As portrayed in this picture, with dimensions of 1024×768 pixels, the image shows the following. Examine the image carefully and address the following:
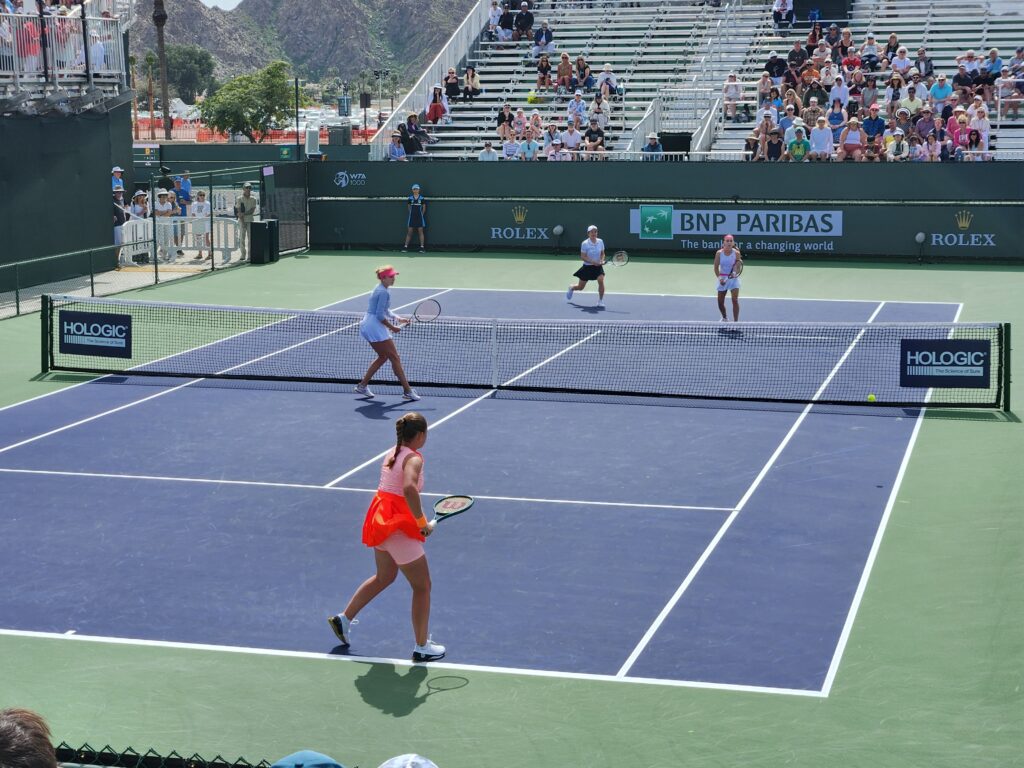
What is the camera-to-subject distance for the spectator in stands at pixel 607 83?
39094 millimetres

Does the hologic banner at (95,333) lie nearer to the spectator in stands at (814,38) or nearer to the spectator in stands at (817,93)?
the spectator in stands at (817,93)

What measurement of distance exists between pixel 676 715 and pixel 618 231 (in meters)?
25.6

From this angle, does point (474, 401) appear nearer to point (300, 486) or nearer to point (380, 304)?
point (380, 304)

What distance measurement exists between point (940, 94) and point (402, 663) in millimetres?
29587

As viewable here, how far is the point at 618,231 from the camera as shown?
3372cm

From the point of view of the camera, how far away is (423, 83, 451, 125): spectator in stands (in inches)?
1596

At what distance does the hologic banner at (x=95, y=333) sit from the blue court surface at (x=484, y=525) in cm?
88

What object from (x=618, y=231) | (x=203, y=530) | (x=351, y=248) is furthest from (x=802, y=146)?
(x=203, y=530)

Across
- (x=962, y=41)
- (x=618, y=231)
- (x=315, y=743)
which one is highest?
(x=962, y=41)

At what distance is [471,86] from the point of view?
136 ft

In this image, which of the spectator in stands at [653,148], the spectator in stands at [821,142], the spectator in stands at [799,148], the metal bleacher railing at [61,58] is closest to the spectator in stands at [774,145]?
the spectator in stands at [799,148]

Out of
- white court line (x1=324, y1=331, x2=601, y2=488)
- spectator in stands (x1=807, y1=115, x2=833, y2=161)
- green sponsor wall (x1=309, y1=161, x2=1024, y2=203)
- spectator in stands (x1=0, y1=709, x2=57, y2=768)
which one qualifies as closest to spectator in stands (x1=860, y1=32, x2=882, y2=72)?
spectator in stands (x1=807, y1=115, x2=833, y2=161)

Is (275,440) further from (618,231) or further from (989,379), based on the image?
(618,231)

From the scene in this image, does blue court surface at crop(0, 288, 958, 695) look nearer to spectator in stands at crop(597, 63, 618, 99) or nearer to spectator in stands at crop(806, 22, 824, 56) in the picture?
spectator in stands at crop(597, 63, 618, 99)
